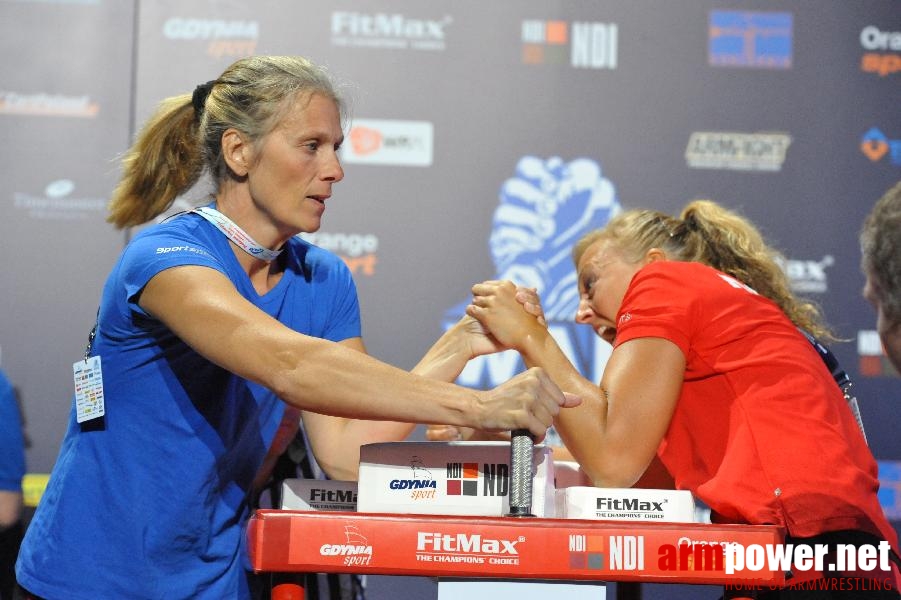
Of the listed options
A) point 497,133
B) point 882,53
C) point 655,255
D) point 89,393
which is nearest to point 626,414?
point 655,255

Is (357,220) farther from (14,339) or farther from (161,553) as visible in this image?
(161,553)

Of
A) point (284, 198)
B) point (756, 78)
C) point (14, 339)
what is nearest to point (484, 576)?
point (284, 198)

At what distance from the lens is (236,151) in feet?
6.48

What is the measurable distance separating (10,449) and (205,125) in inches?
65.4

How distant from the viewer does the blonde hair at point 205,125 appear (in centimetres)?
196

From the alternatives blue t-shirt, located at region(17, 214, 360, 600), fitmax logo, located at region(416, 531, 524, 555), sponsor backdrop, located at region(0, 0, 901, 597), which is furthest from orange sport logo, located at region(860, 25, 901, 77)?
fitmax logo, located at region(416, 531, 524, 555)

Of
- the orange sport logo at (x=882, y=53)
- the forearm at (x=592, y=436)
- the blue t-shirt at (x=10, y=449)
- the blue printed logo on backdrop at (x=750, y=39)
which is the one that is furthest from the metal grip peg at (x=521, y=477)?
the orange sport logo at (x=882, y=53)

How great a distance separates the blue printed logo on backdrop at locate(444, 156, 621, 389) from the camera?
3.89m

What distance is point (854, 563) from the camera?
5.49 feet

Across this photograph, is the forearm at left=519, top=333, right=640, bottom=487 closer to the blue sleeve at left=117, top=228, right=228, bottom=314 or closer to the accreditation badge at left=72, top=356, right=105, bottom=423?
the blue sleeve at left=117, top=228, right=228, bottom=314

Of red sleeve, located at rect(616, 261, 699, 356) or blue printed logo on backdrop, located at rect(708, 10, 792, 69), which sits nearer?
red sleeve, located at rect(616, 261, 699, 356)

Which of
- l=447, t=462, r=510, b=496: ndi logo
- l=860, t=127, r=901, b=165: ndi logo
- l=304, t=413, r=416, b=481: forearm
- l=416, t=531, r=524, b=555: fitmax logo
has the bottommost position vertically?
l=304, t=413, r=416, b=481: forearm

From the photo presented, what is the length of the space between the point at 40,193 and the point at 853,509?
3.19m

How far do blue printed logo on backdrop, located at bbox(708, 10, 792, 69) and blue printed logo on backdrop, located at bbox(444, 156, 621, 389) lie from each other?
0.69m
